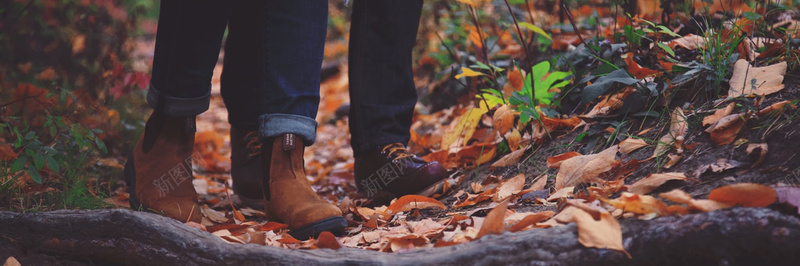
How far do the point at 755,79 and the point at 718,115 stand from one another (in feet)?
0.46

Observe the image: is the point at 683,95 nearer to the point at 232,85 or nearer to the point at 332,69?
the point at 232,85

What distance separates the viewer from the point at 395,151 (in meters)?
1.96

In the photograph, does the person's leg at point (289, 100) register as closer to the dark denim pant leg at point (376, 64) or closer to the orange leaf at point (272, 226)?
the orange leaf at point (272, 226)

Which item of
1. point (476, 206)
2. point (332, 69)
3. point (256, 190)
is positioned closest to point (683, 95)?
point (476, 206)

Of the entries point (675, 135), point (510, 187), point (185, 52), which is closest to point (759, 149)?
point (675, 135)

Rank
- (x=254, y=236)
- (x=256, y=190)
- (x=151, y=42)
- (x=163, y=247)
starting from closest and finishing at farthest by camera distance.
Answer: (x=163, y=247), (x=254, y=236), (x=256, y=190), (x=151, y=42)

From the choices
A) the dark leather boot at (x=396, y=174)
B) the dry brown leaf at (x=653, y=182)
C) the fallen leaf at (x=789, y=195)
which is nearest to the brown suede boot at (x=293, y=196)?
the dark leather boot at (x=396, y=174)

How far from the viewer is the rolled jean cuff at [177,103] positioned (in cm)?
157

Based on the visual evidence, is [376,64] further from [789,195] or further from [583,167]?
[789,195]

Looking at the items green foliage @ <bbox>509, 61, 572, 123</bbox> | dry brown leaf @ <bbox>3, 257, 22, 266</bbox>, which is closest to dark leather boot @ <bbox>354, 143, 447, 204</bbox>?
green foliage @ <bbox>509, 61, 572, 123</bbox>

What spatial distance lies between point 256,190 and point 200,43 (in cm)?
69

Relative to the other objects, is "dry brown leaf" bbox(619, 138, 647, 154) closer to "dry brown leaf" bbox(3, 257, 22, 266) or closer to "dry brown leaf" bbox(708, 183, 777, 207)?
"dry brown leaf" bbox(708, 183, 777, 207)

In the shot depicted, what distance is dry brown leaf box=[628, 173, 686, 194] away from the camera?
125cm

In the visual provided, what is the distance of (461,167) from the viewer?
2.21m
